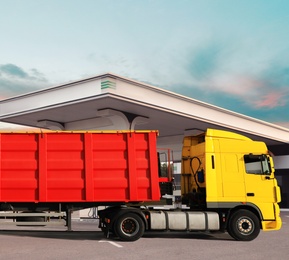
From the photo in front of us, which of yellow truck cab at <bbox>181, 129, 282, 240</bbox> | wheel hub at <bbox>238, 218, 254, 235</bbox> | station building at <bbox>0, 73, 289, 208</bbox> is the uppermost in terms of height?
station building at <bbox>0, 73, 289, 208</bbox>

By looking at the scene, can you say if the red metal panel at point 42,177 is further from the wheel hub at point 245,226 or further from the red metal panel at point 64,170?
the wheel hub at point 245,226

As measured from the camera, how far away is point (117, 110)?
75.6 ft

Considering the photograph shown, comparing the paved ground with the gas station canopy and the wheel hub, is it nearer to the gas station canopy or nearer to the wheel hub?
the wheel hub

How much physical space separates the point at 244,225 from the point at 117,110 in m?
13.5

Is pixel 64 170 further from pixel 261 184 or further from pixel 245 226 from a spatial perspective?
pixel 261 184

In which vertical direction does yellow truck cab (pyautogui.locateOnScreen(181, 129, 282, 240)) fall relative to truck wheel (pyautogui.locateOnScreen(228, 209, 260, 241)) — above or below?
above

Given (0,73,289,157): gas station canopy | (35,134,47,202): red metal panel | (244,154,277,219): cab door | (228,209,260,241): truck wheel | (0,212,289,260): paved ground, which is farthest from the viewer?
(0,73,289,157): gas station canopy

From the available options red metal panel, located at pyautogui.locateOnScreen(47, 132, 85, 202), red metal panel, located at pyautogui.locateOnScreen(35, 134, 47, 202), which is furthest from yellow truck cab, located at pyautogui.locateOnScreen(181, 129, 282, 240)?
red metal panel, located at pyautogui.locateOnScreen(35, 134, 47, 202)

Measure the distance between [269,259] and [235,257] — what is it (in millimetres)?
730

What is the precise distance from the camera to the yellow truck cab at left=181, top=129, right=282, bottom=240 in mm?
10969

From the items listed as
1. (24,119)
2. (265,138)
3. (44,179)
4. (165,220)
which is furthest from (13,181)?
(265,138)

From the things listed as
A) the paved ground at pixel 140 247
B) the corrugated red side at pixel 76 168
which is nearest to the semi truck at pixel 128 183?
the corrugated red side at pixel 76 168

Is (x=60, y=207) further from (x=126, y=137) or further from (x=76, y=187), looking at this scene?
(x=126, y=137)

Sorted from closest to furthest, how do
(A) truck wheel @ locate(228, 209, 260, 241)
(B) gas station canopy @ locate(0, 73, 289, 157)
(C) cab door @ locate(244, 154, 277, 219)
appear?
(A) truck wheel @ locate(228, 209, 260, 241) → (C) cab door @ locate(244, 154, 277, 219) → (B) gas station canopy @ locate(0, 73, 289, 157)
